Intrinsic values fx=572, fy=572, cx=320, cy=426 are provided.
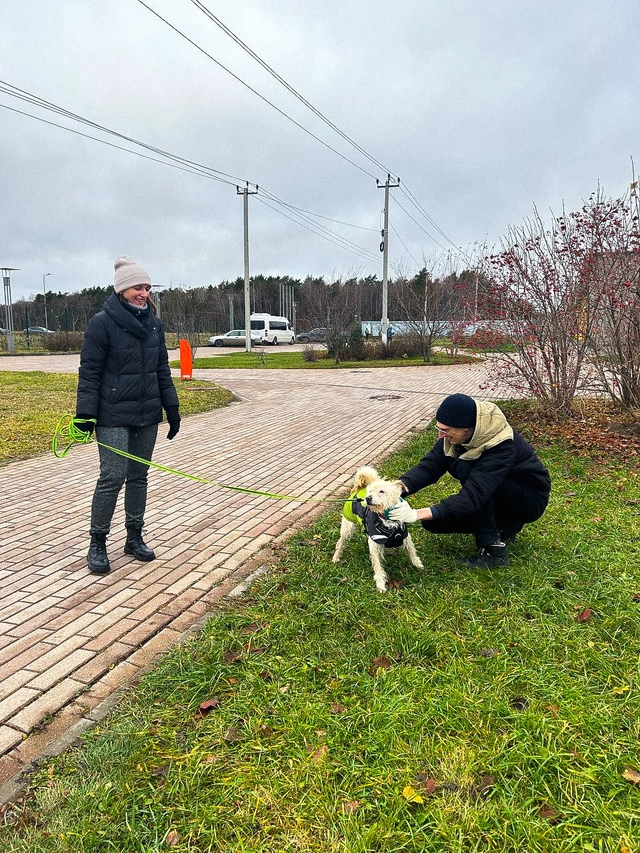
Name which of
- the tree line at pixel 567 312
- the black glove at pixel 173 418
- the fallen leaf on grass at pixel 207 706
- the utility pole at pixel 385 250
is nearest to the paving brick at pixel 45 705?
the fallen leaf on grass at pixel 207 706

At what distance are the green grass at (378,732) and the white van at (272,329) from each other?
128 ft

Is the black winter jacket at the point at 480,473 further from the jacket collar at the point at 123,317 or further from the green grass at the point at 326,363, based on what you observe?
the green grass at the point at 326,363

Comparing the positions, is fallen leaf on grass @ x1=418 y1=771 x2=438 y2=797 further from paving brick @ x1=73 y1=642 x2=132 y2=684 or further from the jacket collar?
the jacket collar

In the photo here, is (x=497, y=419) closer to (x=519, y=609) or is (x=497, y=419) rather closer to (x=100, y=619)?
(x=519, y=609)

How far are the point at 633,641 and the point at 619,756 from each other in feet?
2.89

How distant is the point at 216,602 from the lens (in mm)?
3494

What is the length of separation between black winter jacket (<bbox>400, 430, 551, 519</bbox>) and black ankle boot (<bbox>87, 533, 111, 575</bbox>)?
6.85 ft

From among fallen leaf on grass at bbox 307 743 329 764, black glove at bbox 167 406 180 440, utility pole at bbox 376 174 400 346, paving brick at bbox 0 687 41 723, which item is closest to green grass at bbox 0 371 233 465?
black glove at bbox 167 406 180 440

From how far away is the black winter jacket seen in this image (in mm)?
3344

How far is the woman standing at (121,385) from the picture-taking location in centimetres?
362

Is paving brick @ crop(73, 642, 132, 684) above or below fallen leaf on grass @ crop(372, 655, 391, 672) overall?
below

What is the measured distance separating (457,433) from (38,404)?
10.5m

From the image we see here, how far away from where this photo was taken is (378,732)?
7.45ft

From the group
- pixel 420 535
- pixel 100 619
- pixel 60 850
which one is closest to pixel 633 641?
pixel 420 535
